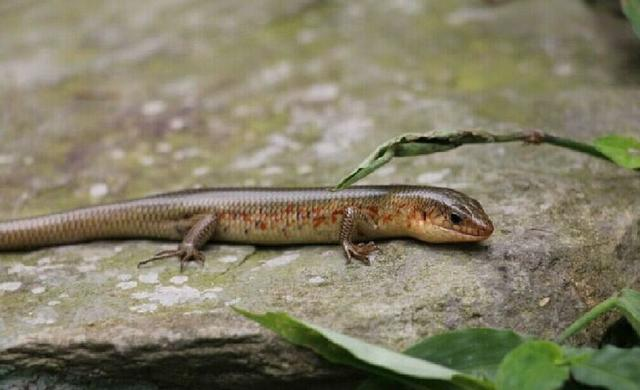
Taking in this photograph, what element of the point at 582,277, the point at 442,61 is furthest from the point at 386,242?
the point at 442,61

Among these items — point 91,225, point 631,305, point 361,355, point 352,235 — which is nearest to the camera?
point 361,355

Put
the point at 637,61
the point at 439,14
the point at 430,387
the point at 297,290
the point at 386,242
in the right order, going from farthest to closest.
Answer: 1. the point at 439,14
2. the point at 637,61
3. the point at 386,242
4. the point at 297,290
5. the point at 430,387

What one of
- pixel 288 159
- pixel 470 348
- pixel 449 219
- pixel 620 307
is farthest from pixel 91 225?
pixel 620 307

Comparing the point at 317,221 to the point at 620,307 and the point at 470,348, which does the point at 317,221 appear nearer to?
the point at 470,348

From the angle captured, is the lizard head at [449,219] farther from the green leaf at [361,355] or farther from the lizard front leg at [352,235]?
the green leaf at [361,355]

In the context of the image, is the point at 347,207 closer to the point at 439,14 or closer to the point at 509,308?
the point at 509,308

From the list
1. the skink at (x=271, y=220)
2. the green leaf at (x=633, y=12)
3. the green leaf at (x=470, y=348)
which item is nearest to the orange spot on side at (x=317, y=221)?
the skink at (x=271, y=220)

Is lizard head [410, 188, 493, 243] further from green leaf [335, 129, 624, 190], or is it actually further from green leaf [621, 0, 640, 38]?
green leaf [621, 0, 640, 38]
